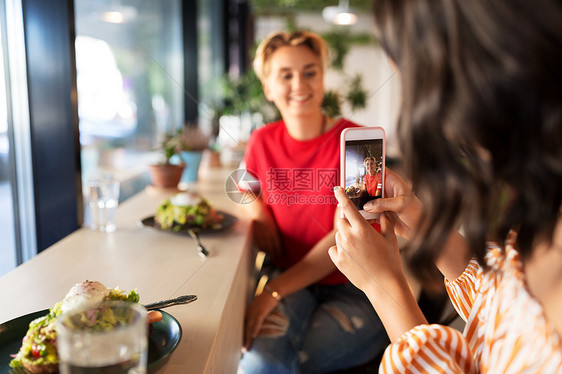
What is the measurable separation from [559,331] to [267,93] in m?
0.87

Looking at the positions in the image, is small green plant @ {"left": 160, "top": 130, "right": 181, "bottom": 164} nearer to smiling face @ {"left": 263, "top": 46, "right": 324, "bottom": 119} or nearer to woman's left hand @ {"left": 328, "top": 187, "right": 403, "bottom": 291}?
smiling face @ {"left": 263, "top": 46, "right": 324, "bottom": 119}

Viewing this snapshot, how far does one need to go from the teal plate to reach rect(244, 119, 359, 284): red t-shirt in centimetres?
25

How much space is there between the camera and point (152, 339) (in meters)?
0.54

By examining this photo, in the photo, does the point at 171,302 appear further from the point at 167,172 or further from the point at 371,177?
the point at 167,172

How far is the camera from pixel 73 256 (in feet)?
2.88

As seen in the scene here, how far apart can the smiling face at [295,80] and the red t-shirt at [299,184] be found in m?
0.06

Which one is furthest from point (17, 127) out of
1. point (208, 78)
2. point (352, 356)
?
point (208, 78)

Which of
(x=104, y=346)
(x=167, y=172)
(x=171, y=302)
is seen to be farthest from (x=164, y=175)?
(x=104, y=346)

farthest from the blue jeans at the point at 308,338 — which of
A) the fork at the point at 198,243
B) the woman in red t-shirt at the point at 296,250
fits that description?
the fork at the point at 198,243

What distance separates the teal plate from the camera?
0.50 m

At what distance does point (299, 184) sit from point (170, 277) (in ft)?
0.96

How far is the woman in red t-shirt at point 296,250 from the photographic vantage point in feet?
2.46

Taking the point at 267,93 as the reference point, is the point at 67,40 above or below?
above

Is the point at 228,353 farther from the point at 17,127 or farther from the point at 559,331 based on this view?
the point at 17,127
